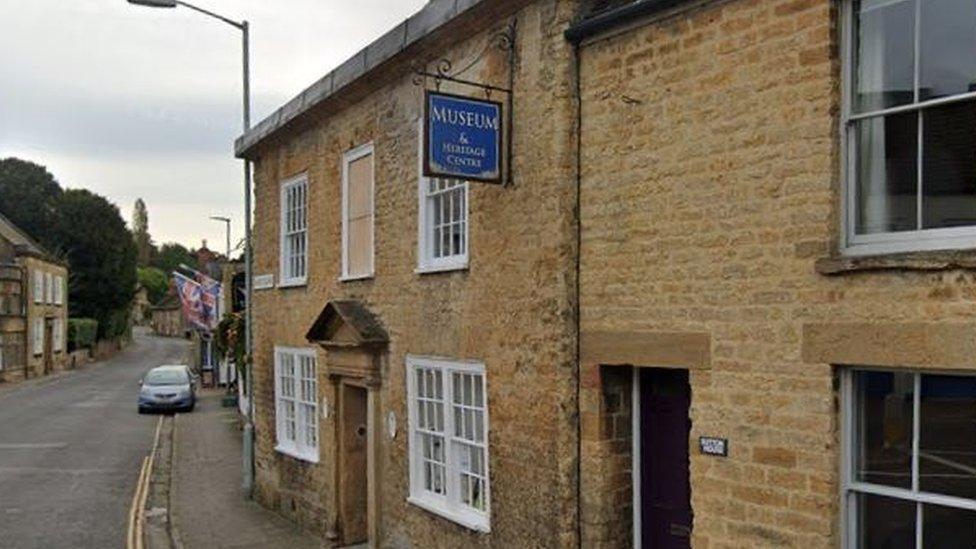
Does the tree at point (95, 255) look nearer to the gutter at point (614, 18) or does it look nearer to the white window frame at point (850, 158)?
the gutter at point (614, 18)

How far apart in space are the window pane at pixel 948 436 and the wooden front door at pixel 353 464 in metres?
8.52

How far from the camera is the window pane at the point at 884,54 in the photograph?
5281mm

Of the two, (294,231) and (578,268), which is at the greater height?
(294,231)

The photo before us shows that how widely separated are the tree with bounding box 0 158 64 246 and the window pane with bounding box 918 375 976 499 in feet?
240

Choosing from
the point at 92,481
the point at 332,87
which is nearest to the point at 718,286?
the point at 332,87

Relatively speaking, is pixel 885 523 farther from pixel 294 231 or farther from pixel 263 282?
pixel 263 282

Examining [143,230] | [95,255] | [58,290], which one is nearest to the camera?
[58,290]

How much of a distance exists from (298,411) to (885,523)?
1064 cm

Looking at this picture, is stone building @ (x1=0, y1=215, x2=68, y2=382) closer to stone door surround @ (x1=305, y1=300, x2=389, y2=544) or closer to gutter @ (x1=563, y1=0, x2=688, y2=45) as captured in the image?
stone door surround @ (x1=305, y1=300, x2=389, y2=544)

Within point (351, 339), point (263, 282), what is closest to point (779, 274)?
point (351, 339)

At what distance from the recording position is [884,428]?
542 cm

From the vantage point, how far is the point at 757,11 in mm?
6066

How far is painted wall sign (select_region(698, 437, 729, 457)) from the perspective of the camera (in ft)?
20.7

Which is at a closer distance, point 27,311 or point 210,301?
point 210,301
